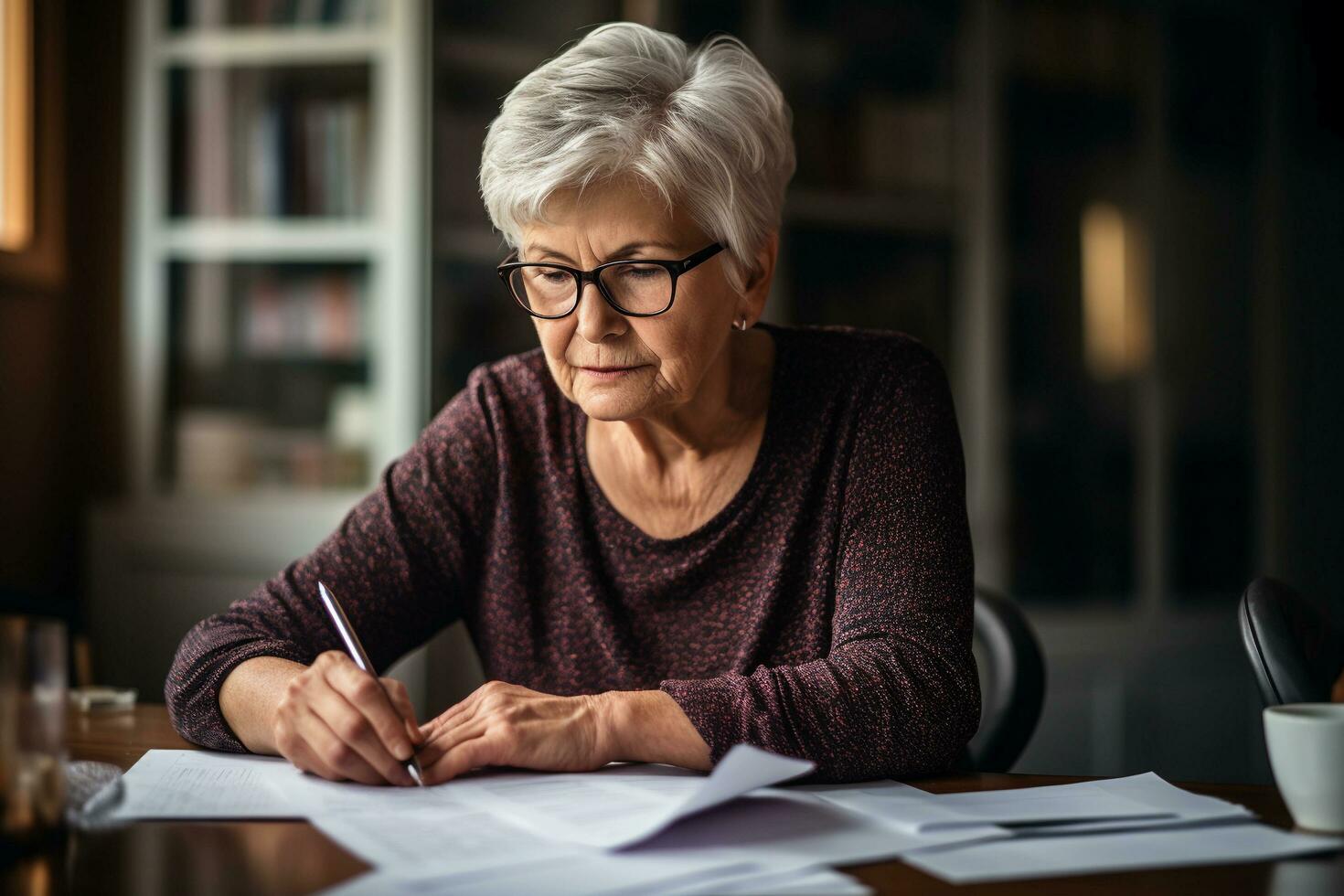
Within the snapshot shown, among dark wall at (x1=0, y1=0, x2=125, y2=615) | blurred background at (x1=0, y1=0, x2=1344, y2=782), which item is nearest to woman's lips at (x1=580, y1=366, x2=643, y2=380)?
blurred background at (x1=0, y1=0, x2=1344, y2=782)

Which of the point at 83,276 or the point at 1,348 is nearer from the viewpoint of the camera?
the point at 1,348

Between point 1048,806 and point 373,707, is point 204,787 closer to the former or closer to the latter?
point 373,707

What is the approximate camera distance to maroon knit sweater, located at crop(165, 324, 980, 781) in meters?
1.23

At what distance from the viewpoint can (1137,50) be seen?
3658 mm

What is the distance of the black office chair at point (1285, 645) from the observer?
1.17 m

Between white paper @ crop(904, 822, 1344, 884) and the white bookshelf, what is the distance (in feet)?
6.78

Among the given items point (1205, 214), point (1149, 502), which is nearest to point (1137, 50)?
point (1205, 214)

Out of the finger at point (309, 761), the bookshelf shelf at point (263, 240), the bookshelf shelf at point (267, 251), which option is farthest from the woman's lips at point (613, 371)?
the bookshelf shelf at point (263, 240)

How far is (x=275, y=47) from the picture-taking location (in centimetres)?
281

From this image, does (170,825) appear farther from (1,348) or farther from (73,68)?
(73,68)

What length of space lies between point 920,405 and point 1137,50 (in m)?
2.81

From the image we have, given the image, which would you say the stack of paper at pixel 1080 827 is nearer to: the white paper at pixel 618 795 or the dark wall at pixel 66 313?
the white paper at pixel 618 795

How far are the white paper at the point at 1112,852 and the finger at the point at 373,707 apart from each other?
15.5 inches

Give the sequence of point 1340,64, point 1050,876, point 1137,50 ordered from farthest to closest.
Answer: point 1340,64 → point 1137,50 → point 1050,876
